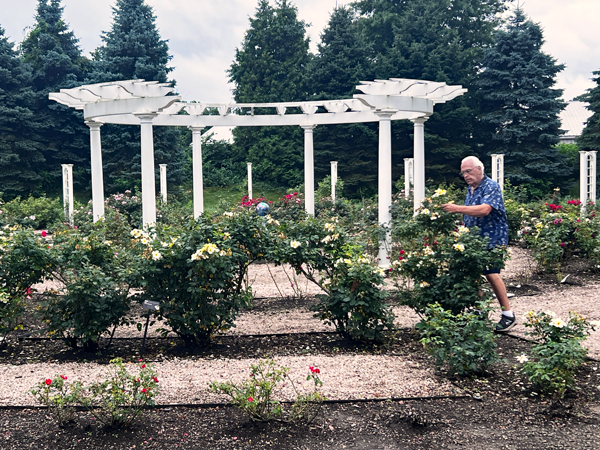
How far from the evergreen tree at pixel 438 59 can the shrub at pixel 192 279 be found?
19863 millimetres

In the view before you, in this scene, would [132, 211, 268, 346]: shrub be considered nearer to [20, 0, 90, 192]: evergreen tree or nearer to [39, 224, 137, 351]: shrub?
[39, 224, 137, 351]: shrub

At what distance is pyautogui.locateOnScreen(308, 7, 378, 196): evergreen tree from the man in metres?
19.3

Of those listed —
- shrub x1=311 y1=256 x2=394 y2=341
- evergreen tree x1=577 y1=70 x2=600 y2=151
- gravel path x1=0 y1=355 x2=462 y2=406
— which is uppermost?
evergreen tree x1=577 y1=70 x2=600 y2=151

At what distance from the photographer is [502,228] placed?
5.12m

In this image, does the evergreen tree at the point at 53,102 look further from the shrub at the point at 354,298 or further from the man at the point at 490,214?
the man at the point at 490,214

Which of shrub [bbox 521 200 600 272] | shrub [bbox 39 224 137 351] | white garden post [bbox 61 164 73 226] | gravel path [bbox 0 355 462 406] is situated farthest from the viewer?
white garden post [bbox 61 164 73 226]

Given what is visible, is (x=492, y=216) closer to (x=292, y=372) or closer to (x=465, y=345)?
(x=465, y=345)

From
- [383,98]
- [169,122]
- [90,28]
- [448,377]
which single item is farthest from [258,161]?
[448,377]

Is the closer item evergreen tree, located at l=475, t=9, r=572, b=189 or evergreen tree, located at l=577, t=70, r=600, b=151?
evergreen tree, located at l=577, t=70, r=600, b=151

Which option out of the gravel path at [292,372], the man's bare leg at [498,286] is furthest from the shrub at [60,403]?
the man's bare leg at [498,286]

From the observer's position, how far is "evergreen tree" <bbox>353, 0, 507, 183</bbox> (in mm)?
24125

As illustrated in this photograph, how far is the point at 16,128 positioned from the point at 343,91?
13.8 m

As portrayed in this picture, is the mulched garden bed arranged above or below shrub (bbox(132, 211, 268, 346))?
below

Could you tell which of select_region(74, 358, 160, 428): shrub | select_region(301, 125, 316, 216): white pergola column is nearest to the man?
select_region(74, 358, 160, 428): shrub
